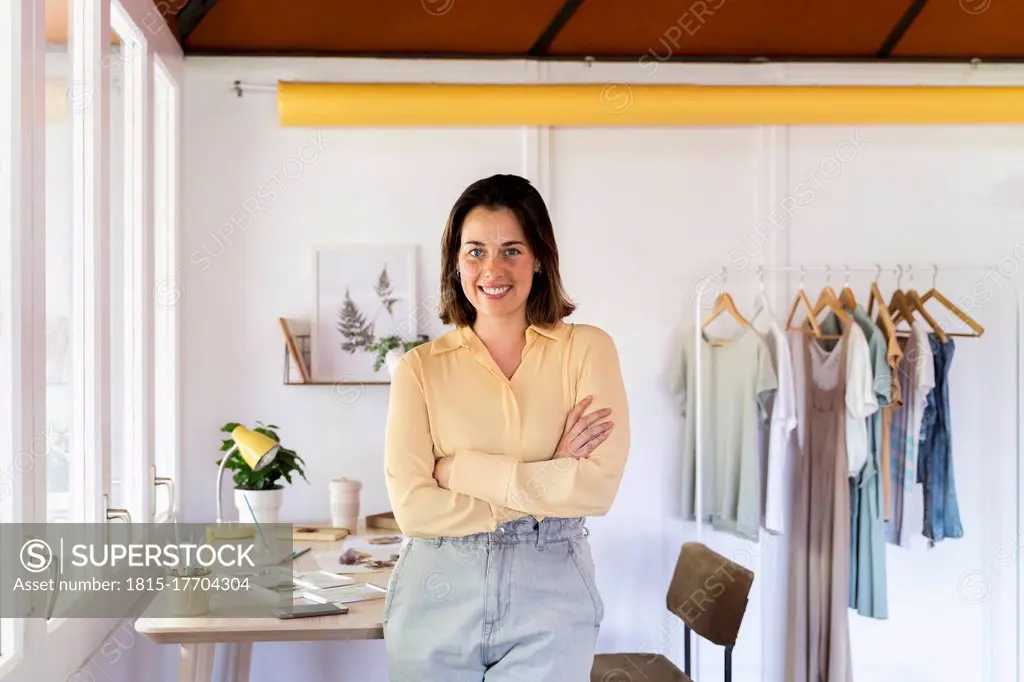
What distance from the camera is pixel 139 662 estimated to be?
297 cm

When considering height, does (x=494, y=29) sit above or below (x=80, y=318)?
above

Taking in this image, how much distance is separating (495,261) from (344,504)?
1658mm

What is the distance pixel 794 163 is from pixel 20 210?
299cm

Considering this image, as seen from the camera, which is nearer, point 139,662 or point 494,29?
point 139,662

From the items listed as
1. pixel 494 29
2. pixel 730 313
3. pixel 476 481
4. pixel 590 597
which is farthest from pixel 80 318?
pixel 730 313

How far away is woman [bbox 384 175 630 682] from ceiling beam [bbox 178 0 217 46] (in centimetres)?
197

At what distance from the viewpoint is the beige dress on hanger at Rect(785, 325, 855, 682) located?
3525 mm

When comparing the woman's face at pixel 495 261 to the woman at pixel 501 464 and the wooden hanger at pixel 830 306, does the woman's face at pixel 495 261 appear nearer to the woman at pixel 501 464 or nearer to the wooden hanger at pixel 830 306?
→ the woman at pixel 501 464

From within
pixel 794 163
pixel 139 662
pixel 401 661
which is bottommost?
pixel 139 662

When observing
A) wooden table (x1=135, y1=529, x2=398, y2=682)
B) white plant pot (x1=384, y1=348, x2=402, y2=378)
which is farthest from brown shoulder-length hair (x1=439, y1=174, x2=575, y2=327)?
white plant pot (x1=384, y1=348, x2=402, y2=378)

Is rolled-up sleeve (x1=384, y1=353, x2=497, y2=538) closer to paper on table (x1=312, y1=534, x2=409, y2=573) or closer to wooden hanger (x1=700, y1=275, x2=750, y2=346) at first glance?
paper on table (x1=312, y1=534, x2=409, y2=573)

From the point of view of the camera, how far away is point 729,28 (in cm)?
374

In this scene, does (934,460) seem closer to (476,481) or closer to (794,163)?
(794,163)

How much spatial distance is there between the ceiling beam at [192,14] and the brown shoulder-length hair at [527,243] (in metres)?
1.94
